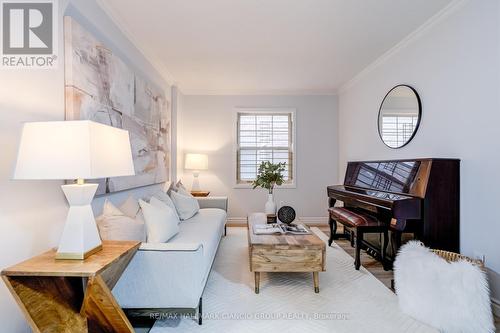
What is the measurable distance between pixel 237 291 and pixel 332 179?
3233 millimetres

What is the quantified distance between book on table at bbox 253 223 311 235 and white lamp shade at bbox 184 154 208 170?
2.04 m

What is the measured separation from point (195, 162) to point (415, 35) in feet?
11.5

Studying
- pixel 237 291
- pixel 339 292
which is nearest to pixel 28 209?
pixel 237 291

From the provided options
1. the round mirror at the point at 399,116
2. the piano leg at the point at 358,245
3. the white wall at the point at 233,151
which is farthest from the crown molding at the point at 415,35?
the piano leg at the point at 358,245

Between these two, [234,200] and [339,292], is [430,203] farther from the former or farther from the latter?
[234,200]

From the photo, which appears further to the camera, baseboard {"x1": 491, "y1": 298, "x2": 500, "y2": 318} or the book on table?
the book on table

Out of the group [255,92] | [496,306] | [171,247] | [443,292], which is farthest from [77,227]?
[255,92]

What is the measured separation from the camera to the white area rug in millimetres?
1779

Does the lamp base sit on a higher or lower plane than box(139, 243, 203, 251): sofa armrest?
higher

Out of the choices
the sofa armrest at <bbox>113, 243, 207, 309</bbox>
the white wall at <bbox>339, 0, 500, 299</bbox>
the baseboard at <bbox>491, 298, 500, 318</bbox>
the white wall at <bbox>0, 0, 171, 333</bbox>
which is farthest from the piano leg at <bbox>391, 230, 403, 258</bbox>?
the white wall at <bbox>0, 0, 171, 333</bbox>

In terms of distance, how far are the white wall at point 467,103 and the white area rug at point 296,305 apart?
880mm

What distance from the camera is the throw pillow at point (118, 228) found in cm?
169

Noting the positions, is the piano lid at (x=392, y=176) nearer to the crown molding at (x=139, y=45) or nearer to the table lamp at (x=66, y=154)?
the table lamp at (x=66, y=154)
